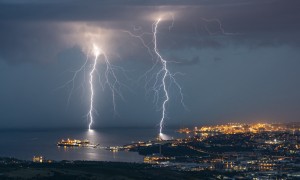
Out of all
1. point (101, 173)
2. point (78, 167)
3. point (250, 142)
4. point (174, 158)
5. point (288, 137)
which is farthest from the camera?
point (288, 137)

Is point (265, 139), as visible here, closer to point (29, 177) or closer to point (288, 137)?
point (288, 137)

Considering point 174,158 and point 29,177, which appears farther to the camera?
point 174,158

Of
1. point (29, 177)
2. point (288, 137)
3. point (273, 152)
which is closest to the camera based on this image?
point (29, 177)

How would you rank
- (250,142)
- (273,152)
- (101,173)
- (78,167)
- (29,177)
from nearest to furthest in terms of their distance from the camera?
1. (29,177)
2. (101,173)
3. (78,167)
4. (273,152)
5. (250,142)

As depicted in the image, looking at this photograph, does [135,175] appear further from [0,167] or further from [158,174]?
[0,167]

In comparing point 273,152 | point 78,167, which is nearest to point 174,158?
point 273,152

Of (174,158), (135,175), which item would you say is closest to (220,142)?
(174,158)

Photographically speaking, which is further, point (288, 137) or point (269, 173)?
point (288, 137)

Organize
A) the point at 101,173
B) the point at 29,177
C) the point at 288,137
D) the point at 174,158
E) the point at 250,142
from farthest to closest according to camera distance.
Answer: the point at 288,137, the point at 250,142, the point at 174,158, the point at 101,173, the point at 29,177
